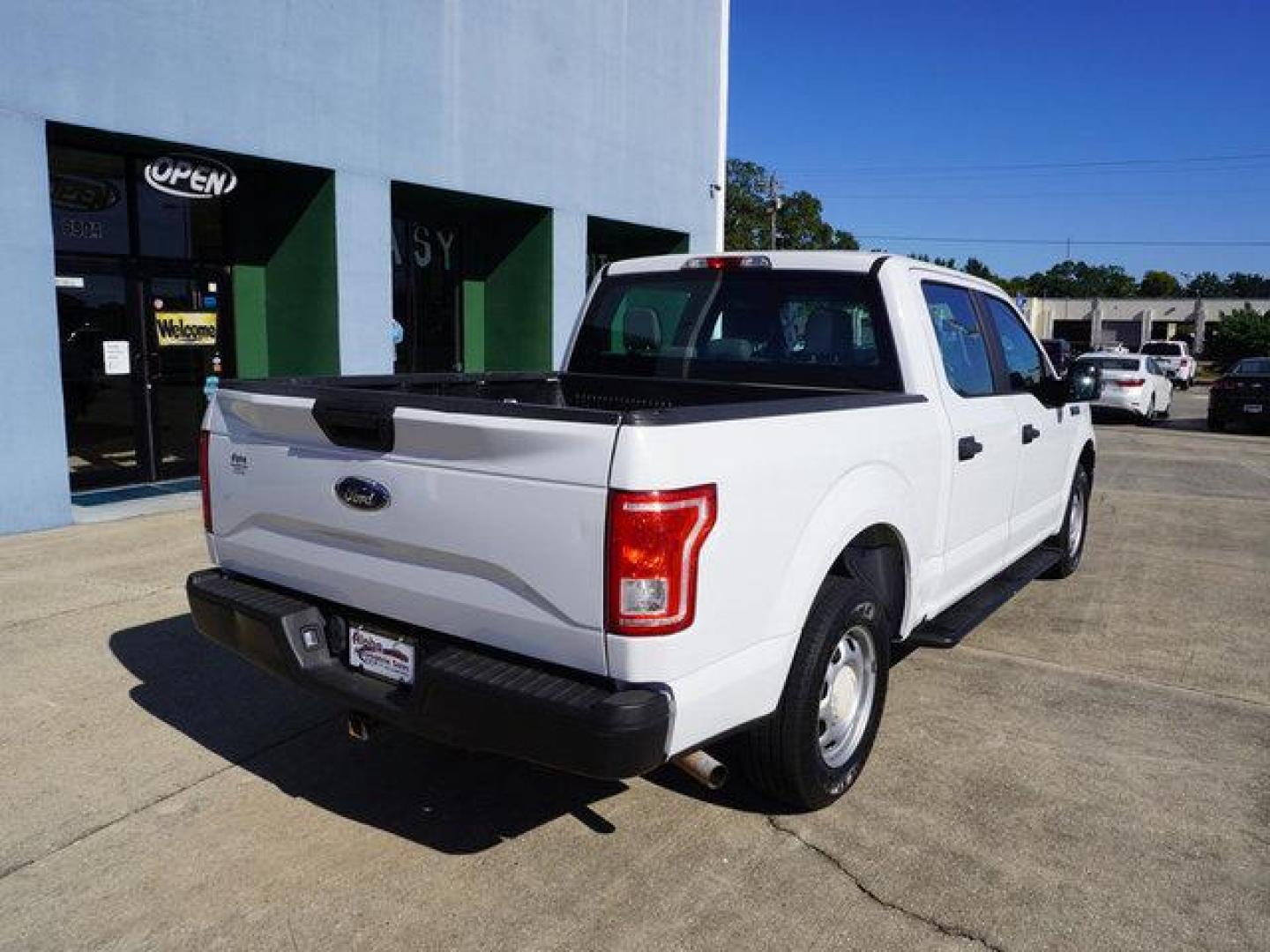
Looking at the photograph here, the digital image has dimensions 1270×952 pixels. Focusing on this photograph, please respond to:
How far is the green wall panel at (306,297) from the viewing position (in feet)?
32.3

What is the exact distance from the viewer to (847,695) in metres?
3.65

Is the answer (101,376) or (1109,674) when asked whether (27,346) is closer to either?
(101,376)

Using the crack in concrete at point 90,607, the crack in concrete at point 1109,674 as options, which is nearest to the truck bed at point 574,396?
the crack in concrete at point 1109,674

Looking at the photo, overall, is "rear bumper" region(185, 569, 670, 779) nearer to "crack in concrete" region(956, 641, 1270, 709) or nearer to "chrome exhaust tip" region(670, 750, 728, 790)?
"chrome exhaust tip" region(670, 750, 728, 790)

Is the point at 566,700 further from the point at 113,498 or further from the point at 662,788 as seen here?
the point at 113,498

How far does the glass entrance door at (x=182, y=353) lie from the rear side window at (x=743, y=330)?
6.13m

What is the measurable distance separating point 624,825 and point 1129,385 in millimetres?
20085

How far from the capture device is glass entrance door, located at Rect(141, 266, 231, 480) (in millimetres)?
9602

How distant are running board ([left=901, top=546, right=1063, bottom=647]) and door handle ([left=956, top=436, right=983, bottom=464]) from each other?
721 millimetres

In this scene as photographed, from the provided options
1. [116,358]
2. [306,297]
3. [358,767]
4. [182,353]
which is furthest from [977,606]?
[182,353]

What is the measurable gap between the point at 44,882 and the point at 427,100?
9051mm

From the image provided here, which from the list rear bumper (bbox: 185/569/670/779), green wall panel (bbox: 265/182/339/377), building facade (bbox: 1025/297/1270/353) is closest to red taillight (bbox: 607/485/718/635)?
rear bumper (bbox: 185/569/670/779)

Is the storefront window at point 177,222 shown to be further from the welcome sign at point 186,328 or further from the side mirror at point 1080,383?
the side mirror at point 1080,383

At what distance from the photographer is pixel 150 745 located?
13.4 feet
